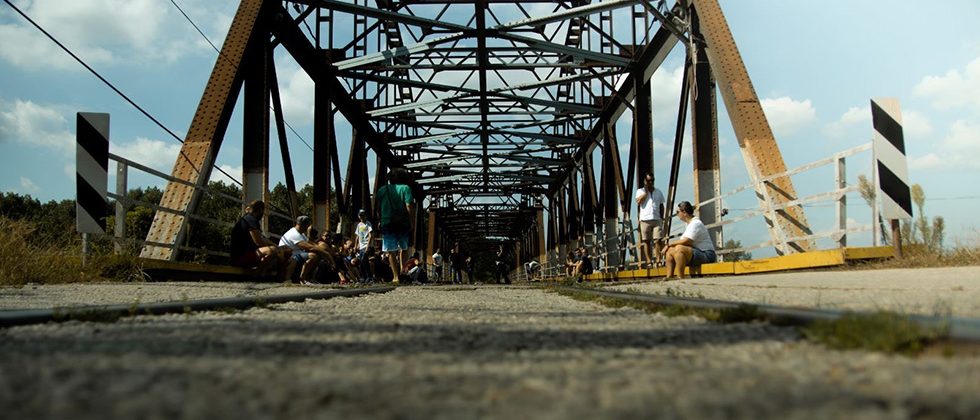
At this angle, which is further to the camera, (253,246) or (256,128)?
(256,128)

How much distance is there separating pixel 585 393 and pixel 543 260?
4221 centimetres

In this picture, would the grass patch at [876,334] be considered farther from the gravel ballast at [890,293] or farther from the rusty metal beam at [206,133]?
the rusty metal beam at [206,133]

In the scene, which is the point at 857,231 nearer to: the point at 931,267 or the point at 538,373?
the point at 931,267

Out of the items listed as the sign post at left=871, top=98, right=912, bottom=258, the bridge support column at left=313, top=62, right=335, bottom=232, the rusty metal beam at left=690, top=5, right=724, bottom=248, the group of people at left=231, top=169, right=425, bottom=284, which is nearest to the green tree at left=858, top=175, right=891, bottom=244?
the sign post at left=871, top=98, right=912, bottom=258

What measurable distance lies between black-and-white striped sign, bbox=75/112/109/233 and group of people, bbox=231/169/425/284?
215 centimetres

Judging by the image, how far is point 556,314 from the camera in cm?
432

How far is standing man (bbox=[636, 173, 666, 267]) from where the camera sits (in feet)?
46.6

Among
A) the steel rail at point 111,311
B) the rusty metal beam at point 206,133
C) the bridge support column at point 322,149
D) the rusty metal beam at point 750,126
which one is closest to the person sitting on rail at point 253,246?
the rusty metal beam at point 206,133

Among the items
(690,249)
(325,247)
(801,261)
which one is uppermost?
(325,247)

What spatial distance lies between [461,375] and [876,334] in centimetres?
122

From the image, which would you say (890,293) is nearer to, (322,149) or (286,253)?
(286,253)

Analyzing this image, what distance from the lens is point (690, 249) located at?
10727 mm

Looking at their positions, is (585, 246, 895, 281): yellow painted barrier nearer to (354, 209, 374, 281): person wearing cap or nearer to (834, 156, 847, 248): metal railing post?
(834, 156, 847, 248): metal railing post

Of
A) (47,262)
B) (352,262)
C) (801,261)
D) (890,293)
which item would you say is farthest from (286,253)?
(890,293)
